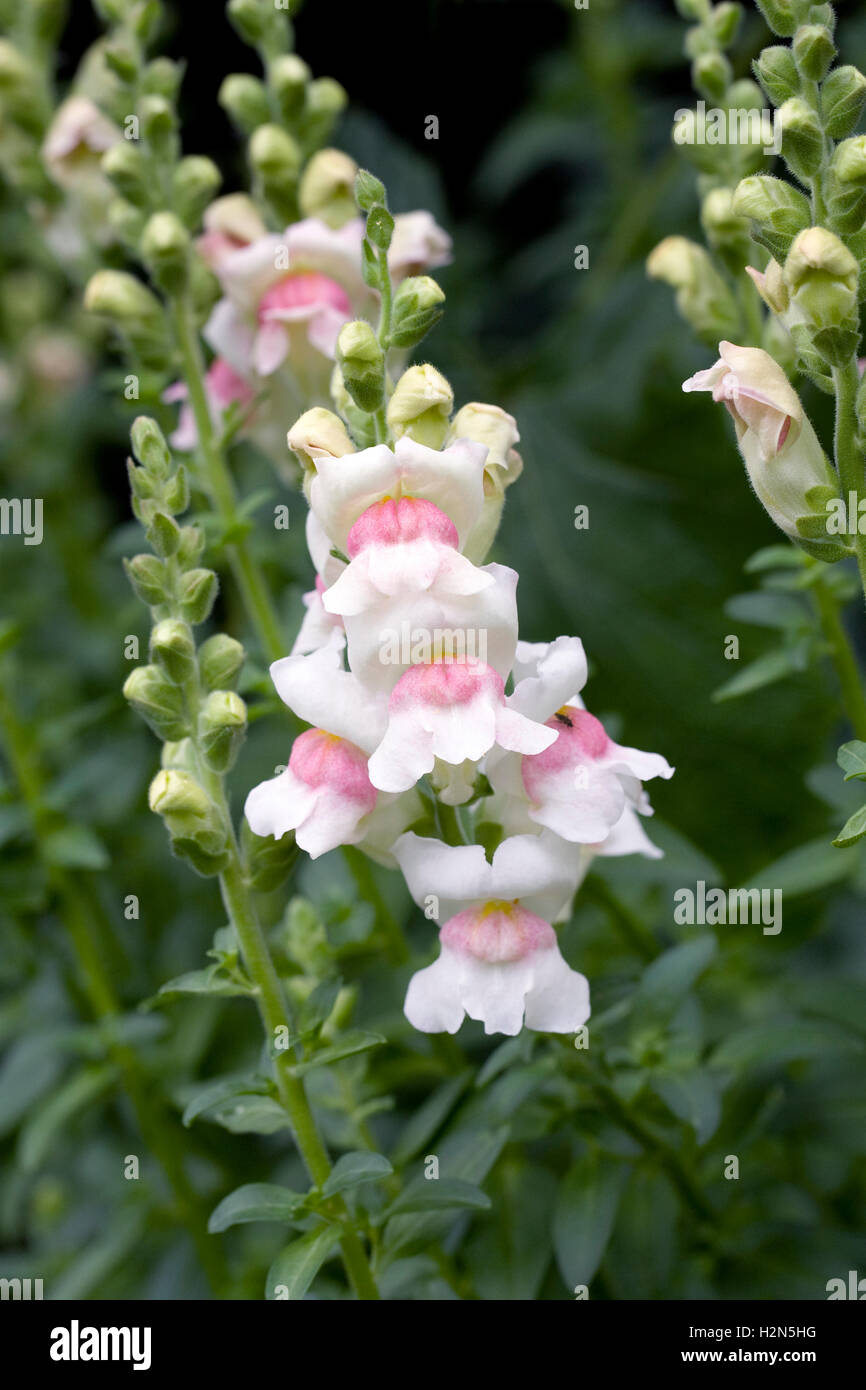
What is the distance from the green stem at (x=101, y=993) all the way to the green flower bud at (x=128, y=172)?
678 mm

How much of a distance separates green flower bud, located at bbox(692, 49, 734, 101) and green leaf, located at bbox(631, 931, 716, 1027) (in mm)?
898

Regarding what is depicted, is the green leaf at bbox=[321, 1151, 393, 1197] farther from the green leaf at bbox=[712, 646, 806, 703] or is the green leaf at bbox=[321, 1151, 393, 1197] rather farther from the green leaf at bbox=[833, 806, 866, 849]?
the green leaf at bbox=[712, 646, 806, 703]

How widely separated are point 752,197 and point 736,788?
42.8 inches

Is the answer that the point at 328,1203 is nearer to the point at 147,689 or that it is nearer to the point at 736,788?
the point at 147,689

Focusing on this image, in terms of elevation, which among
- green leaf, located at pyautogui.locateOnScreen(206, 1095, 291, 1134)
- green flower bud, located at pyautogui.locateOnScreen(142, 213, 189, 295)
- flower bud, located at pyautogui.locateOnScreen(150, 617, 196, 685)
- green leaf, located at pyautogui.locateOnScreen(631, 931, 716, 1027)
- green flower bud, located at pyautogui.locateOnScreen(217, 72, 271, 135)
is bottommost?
green leaf, located at pyautogui.locateOnScreen(206, 1095, 291, 1134)

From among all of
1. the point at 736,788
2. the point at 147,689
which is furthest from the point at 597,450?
the point at 147,689

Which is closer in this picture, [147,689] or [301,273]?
[147,689]

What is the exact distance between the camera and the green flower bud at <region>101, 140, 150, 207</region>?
5.43ft

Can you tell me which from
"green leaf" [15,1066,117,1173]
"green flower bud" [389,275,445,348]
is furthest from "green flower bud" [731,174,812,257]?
"green leaf" [15,1066,117,1173]

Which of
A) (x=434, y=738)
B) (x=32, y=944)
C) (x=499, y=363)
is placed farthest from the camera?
(x=499, y=363)

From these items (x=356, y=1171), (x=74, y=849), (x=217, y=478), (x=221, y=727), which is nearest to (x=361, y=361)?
(x=221, y=727)

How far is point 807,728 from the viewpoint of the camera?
2068mm

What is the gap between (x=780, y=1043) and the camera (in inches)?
60.3

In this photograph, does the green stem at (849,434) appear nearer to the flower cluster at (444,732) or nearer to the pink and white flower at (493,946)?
the flower cluster at (444,732)
